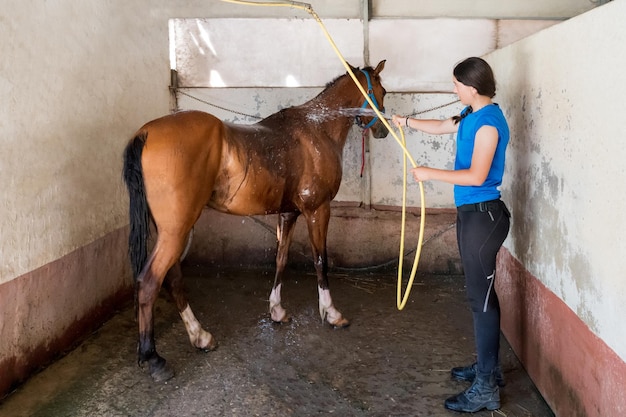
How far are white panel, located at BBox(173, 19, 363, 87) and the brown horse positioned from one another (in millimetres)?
935

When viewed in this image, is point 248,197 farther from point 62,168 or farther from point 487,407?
point 487,407

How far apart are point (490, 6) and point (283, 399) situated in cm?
387

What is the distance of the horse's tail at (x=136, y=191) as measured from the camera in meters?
Result: 2.79

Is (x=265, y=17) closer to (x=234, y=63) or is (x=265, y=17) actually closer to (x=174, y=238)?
(x=234, y=63)

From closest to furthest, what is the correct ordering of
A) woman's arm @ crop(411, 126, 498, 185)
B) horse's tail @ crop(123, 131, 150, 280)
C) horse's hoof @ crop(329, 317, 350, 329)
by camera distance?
1. woman's arm @ crop(411, 126, 498, 185)
2. horse's tail @ crop(123, 131, 150, 280)
3. horse's hoof @ crop(329, 317, 350, 329)

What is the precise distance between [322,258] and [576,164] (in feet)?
6.31

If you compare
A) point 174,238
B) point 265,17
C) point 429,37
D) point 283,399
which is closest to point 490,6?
point 429,37

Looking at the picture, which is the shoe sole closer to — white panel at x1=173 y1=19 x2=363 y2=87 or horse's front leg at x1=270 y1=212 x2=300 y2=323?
horse's front leg at x1=270 y1=212 x2=300 y2=323

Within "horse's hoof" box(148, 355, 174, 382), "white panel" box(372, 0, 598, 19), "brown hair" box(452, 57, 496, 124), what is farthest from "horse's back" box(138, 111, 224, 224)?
"white panel" box(372, 0, 598, 19)

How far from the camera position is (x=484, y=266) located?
2447mm

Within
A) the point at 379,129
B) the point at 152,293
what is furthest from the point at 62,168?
the point at 379,129

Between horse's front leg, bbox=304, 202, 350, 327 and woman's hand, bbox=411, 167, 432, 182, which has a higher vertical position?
woman's hand, bbox=411, 167, 432, 182

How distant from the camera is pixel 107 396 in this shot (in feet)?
8.84

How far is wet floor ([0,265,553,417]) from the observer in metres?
2.61
